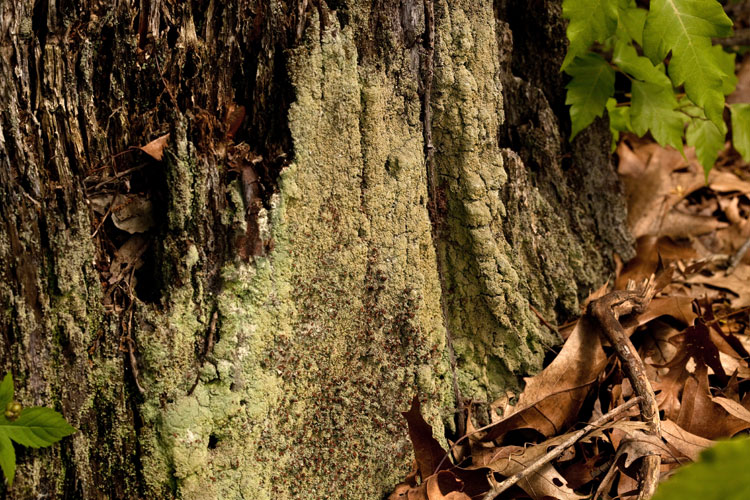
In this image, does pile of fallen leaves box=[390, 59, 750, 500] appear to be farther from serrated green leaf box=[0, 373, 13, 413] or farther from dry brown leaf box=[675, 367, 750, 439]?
serrated green leaf box=[0, 373, 13, 413]

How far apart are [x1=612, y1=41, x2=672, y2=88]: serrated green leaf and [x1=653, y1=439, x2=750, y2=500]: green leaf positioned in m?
1.87

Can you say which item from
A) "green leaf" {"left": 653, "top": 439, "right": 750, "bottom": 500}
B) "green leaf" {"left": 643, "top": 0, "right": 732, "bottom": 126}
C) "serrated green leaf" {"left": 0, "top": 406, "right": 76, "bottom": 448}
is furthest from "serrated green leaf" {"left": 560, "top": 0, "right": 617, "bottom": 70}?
"serrated green leaf" {"left": 0, "top": 406, "right": 76, "bottom": 448}

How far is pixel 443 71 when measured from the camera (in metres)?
1.77

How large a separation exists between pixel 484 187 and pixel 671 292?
1.16m

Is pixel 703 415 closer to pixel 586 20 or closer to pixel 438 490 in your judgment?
pixel 438 490

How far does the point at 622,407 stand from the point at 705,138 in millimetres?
1172

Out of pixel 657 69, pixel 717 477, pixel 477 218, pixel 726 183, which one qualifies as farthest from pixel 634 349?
pixel 726 183

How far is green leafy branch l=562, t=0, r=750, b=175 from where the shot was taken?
1.77 metres

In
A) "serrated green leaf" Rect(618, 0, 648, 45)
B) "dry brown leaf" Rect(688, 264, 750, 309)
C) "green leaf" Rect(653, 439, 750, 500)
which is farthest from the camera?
"dry brown leaf" Rect(688, 264, 750, 309)

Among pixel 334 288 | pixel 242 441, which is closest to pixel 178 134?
pixel 334 288

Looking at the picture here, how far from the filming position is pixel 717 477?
1.94ft

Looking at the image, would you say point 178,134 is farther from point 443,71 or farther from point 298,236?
point 443,71

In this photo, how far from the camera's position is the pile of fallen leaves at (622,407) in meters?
1.74

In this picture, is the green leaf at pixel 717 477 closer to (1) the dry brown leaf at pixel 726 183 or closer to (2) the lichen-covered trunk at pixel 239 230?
(2) the lichen-covered trunk at pixel 239 230
